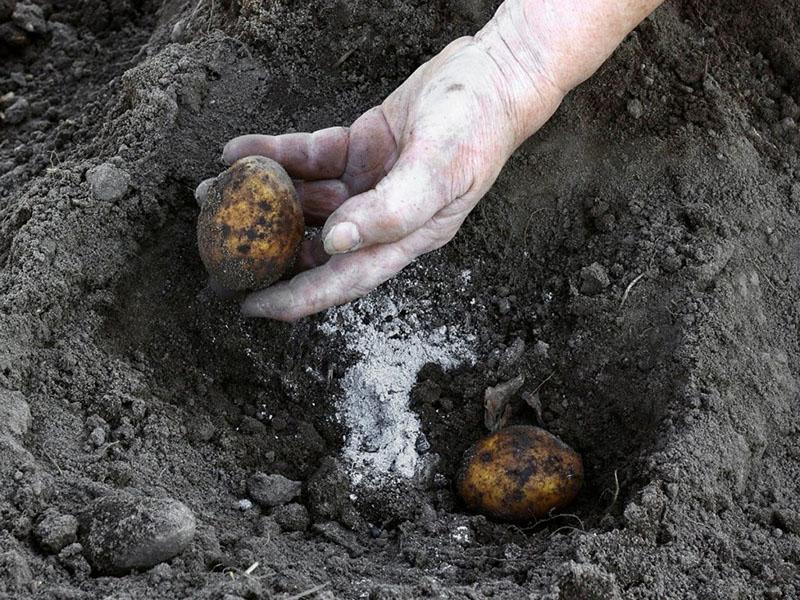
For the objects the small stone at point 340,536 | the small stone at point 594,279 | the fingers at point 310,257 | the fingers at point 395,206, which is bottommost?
the small stone at point 340,536

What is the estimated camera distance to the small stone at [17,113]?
4.85 metres

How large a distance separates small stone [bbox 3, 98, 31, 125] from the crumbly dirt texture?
6.8 inches

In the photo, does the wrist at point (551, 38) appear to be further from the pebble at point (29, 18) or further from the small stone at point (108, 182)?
the pebble at point (29, 18)

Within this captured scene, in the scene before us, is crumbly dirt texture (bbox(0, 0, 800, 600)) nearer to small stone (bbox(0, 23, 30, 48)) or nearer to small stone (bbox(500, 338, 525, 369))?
small stone (bbox(500, 338, 525, 369))

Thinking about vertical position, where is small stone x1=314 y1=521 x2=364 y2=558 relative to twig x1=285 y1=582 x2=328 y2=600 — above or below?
below

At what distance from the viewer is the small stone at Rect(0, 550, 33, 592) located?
2.47 metres

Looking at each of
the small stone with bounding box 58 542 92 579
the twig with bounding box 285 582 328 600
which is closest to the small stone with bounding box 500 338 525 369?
the twig with bounding box 285 582 328 600

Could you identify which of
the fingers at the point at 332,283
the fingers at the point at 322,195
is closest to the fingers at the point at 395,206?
the fingers at the point at 332,283

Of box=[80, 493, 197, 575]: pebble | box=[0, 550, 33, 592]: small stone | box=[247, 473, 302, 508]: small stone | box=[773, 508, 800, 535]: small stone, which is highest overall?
box=[773, 508, 800, 535]: small stone

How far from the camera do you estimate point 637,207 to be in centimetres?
387

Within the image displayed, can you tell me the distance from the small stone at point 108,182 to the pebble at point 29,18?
1.92m

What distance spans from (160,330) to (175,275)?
238 millimetres

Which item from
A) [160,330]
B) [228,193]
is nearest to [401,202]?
[228,193]

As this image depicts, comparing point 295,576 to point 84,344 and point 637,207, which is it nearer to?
point 84,344
